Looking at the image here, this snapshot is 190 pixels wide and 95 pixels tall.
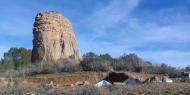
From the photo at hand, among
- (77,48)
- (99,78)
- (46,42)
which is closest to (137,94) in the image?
(99,78)

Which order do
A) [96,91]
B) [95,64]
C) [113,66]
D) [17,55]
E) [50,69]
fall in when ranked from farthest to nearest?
[17,55], [113,66], [50,69], [95,64], [96,91]

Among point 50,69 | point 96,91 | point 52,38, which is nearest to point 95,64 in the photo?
point 50,69

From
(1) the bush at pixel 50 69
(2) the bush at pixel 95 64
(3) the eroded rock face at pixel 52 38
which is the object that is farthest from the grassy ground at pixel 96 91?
(3) the eroded rock face at pixel 52 38

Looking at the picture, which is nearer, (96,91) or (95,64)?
(96,91)

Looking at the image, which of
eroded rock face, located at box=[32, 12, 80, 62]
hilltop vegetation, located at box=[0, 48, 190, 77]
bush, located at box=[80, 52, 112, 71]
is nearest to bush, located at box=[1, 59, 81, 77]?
hilltop vegetation, located at box=[0, 48, 190, 77]

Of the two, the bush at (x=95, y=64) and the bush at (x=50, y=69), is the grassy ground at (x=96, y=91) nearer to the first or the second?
the bush at (x=95, y=64)

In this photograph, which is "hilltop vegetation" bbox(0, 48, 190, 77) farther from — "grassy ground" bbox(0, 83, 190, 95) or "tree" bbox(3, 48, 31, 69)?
"tree" bbox(3, 48, 31, 69)

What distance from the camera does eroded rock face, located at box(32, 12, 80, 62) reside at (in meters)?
51.1

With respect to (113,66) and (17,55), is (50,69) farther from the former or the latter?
(17,55)

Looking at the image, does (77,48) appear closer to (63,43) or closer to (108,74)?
(63,43)

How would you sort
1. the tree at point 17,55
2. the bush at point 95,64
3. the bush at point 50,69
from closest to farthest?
1. the bush at point 95,64
2. the bush at point 50,69
3. the tree at point 17,55

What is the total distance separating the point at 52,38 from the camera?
5275 centimetres

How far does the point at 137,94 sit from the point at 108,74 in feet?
55.4

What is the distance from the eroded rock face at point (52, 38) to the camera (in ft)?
168
